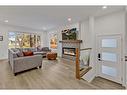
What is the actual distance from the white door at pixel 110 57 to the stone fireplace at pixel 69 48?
7.30ft

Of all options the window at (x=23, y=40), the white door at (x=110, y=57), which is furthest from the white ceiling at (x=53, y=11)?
the window at (x=23, y=40)

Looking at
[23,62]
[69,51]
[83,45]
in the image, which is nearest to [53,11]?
[23,62]

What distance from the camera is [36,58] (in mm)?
→ 5309

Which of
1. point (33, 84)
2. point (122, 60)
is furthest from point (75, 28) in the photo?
point (33, 84)

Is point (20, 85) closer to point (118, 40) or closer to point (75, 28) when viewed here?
point (118, 40)

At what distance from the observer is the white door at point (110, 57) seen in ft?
15.0

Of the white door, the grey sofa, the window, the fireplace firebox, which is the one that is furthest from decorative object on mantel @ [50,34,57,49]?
the white door

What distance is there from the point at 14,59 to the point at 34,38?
20.7ft

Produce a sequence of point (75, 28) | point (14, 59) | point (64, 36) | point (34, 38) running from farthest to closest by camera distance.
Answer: point (34, 38) → point (64, 36) → point (75, 28) → point (14, 59)

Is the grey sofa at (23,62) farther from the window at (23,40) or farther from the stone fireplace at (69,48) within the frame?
the window at (23,40)

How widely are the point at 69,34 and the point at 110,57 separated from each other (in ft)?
13.3

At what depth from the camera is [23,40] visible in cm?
965

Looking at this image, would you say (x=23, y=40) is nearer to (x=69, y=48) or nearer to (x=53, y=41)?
(x=53, y=41)

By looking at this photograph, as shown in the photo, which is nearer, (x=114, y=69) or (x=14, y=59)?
(x=14, y=59)
